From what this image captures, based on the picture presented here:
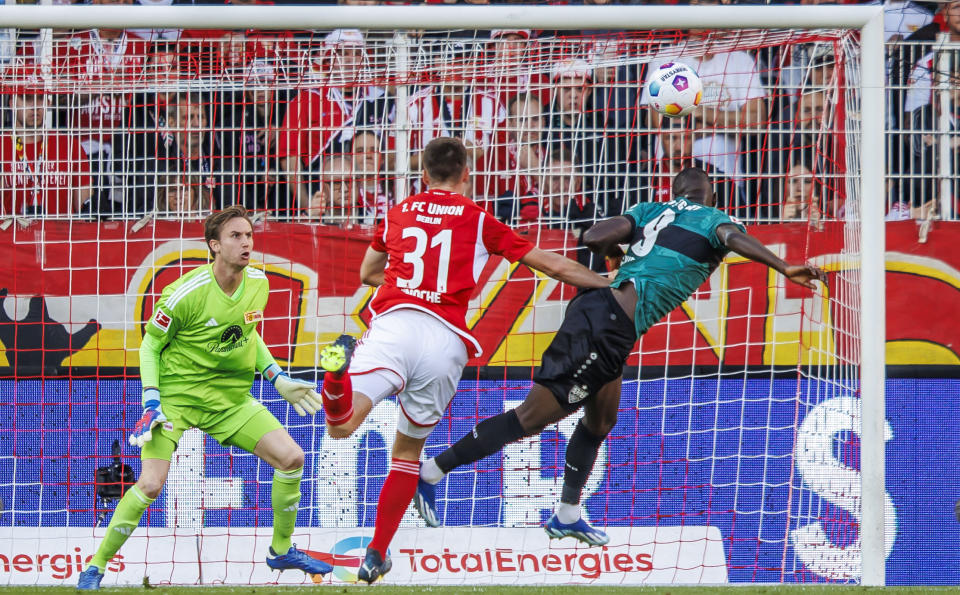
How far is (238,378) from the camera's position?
6516 mm

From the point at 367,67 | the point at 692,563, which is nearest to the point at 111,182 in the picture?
the point at 367,67

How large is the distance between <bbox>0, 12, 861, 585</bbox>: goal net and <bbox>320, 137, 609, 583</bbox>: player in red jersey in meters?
2.20

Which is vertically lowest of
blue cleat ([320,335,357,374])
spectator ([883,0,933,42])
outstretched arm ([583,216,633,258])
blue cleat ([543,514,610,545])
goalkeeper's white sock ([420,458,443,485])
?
blue cleat ([543,514,610,545])

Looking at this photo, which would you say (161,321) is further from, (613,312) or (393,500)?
(613,312)

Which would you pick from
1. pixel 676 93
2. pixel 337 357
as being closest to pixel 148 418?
pixel 337 357

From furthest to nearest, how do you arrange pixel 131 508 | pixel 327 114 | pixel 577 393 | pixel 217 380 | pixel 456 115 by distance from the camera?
pixel 456 115 → pixel 327 114 → pixel 217 380 → pixel 131 508 → pixel 577 393

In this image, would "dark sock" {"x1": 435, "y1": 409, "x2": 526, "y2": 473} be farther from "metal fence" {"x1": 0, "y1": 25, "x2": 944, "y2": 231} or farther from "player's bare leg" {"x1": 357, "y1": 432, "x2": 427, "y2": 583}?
"metal fence" {"x1": 0, "y1": 25, "x2": 944, "y2": 231}

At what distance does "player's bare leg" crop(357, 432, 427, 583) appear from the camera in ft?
18.2

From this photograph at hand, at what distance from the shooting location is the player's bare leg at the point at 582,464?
608 centimetres

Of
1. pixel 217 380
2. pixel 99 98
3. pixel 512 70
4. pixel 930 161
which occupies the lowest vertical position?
pixel 217 380

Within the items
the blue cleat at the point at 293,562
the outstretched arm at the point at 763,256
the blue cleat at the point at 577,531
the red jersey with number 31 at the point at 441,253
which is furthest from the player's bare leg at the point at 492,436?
the outstretched arm at the point at 763,256

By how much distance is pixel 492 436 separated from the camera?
579 cm

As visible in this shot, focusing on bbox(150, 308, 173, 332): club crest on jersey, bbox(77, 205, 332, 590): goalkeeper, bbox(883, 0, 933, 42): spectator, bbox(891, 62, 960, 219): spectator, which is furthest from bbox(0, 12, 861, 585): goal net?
bbox(150, 308, 173, 332): club crest on jersey

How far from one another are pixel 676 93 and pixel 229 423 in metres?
3.15
